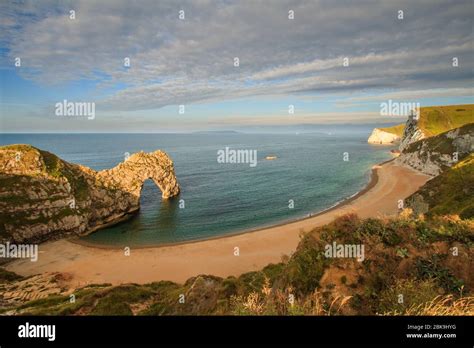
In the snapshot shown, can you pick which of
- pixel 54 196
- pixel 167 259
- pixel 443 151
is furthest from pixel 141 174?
pixel 443 151

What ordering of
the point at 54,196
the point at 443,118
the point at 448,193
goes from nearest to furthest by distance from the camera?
the point at 448,193 → the point at 54,196 → the point at 443,118

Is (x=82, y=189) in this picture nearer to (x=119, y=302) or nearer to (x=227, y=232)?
(x=227, y=232)

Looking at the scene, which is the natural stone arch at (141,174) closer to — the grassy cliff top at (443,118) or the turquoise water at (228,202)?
the turquoise water at (228,202)

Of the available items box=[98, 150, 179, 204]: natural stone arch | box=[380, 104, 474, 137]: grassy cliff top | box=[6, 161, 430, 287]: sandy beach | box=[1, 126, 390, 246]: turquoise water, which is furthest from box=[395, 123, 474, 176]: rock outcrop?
box=[98, 150, 179, 204]: natural stone arch

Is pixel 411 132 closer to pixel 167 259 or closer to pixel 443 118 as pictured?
pixel 443 118

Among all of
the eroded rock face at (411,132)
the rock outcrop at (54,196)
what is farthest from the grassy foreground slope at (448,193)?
the eroded rock face at (411,132)

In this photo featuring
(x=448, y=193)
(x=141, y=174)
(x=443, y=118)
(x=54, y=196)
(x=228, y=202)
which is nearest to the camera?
(x=448, y=193)
